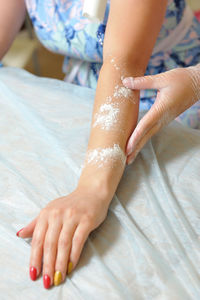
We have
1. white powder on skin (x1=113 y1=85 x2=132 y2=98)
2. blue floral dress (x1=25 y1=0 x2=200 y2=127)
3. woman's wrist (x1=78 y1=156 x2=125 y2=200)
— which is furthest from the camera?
blue floral dress (x1=25 y1=0 x2=200 y2=127)

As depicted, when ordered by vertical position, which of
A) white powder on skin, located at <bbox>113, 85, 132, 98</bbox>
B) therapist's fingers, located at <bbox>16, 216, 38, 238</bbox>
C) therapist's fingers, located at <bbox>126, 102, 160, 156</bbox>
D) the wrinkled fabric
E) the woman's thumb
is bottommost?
the wrinkled fabric

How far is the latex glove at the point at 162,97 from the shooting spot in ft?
2.18

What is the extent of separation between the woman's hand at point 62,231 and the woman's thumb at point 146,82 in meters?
0.26

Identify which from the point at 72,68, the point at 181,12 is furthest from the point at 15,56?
the point at 181,12

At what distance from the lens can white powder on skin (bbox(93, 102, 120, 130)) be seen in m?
0.68

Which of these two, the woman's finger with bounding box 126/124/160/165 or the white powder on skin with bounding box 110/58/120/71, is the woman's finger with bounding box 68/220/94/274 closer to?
the woman's finger with bounding box 126/124/160/165

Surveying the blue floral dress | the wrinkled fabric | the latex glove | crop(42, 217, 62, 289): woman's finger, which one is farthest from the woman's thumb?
crop(42, 217, 62, 289): woman's finger

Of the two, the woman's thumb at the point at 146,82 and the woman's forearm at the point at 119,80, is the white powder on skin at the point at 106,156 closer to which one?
the woman's forearm at the point at 119,80

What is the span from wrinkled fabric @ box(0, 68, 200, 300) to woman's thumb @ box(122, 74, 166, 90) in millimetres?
119

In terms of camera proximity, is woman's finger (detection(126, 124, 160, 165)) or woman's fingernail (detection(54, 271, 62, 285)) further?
woman's finger (detection(126, 124, 160, 165))

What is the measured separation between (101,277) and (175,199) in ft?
0.68

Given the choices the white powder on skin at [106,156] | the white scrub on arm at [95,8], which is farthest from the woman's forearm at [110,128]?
the white scrub on arm at [95,8]

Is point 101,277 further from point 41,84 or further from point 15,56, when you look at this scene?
point 15,56

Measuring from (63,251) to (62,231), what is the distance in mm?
34
